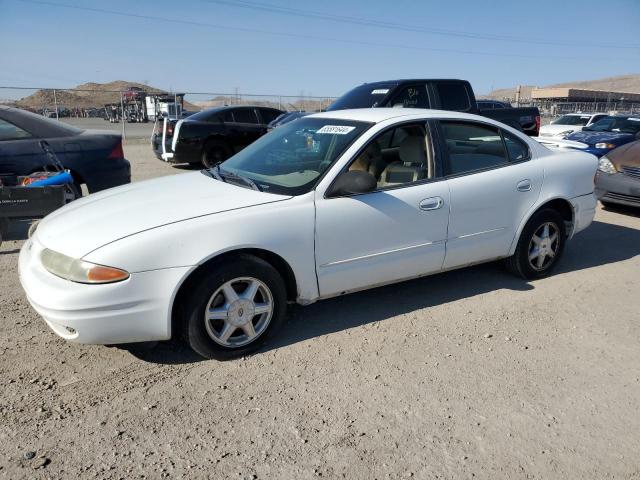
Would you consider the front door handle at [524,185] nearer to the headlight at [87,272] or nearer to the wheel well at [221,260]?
the wheel well at [221,260]

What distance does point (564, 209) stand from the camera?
4.90 meters

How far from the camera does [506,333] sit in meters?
3.75

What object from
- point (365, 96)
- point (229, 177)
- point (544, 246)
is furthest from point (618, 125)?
point (229, 177)

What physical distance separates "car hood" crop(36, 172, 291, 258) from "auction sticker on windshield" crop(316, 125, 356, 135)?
2.76 feet

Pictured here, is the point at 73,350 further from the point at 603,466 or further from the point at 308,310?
the point at 603,466

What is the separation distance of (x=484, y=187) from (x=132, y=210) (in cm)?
271

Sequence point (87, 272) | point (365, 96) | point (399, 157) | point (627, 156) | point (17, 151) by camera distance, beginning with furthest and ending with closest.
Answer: point (365, 96)
point (627, 156)
point (17, 151)
point (399, 157)
point (87, 272)

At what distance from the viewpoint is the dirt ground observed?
2.45 meters

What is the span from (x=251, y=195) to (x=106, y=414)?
1.58 m

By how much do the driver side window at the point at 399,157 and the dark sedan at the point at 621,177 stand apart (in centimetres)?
471

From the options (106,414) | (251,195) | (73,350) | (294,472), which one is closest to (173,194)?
(251,195)

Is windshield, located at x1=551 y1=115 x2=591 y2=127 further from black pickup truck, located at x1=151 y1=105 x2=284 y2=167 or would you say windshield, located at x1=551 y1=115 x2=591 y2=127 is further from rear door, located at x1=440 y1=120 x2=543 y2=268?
rear door, located at x1=440 y1=120 x2=543 y2=268

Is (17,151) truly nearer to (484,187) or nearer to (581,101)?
(484,187)

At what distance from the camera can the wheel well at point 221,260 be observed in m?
3.11
